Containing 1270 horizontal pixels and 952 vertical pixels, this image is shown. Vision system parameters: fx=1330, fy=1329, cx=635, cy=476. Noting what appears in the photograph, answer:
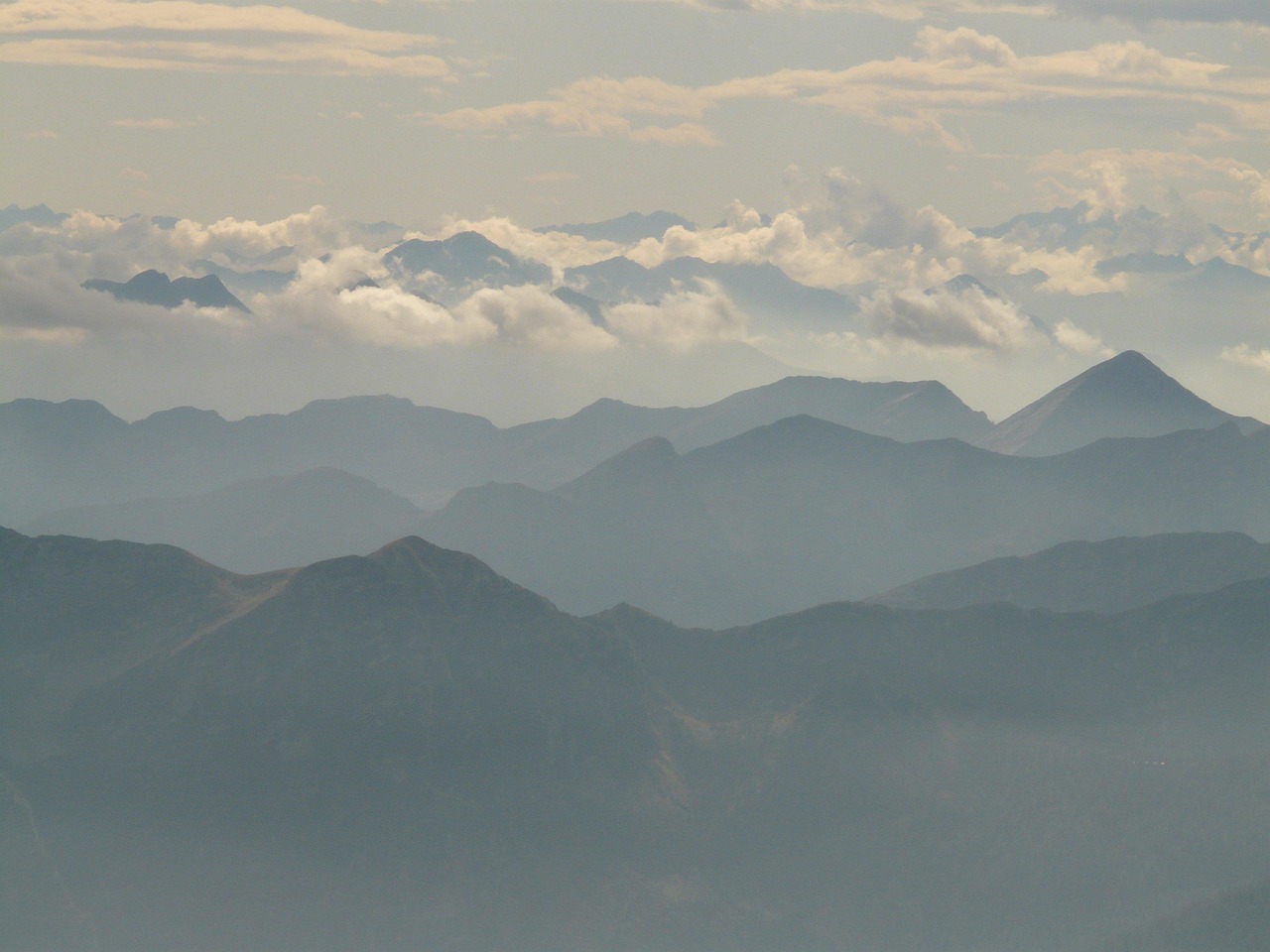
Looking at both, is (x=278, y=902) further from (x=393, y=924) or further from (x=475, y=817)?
(x=475, y=817)

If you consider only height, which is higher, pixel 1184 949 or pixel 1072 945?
pixel 1184 949

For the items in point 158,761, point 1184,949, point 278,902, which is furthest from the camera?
point 158,761

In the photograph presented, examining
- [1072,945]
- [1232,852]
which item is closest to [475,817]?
[1072,945]

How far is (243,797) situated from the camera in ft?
620

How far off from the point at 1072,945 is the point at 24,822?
475 ft

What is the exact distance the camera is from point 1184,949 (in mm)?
161625

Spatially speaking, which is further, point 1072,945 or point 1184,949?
point 1072,945

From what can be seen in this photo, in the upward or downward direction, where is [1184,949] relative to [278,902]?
upward

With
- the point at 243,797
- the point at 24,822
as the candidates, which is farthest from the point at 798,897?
the point at 24,822

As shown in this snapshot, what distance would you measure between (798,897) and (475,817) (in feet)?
159

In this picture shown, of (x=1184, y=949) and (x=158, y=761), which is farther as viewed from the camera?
(x=158, y=761)

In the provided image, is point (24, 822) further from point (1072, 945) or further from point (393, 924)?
point (1072, 945)

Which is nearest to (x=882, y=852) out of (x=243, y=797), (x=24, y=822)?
(x=243, y=797)

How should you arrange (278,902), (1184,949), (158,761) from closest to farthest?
Result: (1184,949) < (278,902) < (158,761)
